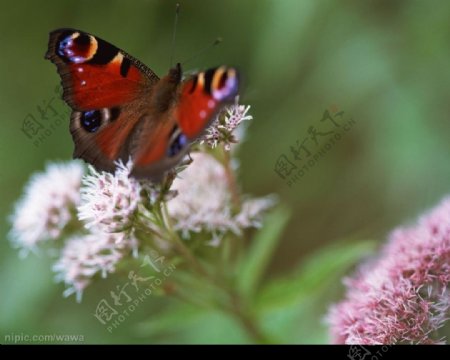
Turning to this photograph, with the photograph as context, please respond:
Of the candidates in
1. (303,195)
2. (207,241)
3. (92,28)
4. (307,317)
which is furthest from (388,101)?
(92,28)

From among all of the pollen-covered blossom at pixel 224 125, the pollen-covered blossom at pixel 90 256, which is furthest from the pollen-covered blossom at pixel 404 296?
the pollen-covered blossom at pixel 90 256

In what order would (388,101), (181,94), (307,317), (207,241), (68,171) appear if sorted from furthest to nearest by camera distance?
1. (388,101)
2. (307,317)
3. (68,171)
4. (207,241)
5. (181,94)

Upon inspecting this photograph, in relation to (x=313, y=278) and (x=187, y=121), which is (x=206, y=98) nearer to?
(x=187, y=121)

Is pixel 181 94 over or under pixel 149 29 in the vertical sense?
over

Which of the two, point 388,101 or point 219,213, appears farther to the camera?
point 388,101

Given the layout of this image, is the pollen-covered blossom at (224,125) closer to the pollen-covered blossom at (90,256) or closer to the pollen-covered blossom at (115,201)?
the pollen-covered blossom at (115,201)

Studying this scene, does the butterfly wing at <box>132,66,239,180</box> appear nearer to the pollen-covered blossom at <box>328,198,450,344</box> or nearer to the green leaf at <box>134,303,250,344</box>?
the pollen-covered blossom at <box>328,198,450,344</box>

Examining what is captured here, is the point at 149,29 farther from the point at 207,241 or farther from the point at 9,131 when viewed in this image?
the point at 207,241
